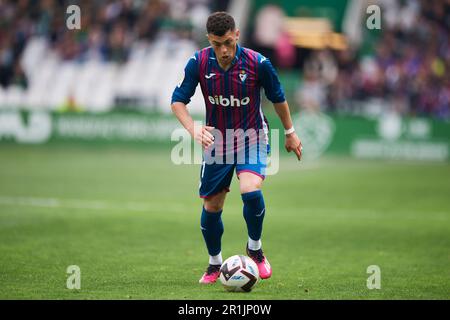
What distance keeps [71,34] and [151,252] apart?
18.0 metres

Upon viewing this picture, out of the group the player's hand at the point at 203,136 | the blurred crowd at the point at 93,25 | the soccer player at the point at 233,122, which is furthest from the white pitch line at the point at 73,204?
the blurred crowd at the point at 93,25

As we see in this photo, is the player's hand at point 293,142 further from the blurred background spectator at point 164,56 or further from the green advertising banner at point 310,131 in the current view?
the blurred background spectator at point 164,56

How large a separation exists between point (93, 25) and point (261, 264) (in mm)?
19758

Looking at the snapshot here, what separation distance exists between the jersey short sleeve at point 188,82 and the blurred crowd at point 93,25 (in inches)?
731

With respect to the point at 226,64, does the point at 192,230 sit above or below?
below

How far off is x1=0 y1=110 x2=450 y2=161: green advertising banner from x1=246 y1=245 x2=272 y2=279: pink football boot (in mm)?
14793

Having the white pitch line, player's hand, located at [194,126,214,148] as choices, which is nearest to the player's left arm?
player's hand, located at [194,126,214,148]

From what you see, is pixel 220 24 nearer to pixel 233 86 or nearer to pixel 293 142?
pixel 233 86

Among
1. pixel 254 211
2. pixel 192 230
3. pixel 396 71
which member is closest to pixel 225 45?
pixel 254 211

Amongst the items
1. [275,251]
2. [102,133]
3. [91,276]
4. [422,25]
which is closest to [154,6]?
[102,133]

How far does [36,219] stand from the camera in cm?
1202

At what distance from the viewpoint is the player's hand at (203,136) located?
24.2 feet

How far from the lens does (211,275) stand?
25.7 ft
